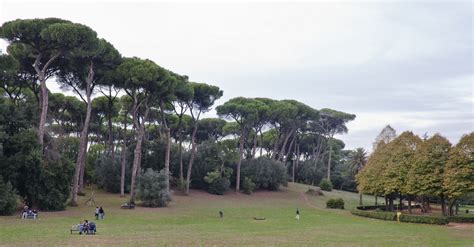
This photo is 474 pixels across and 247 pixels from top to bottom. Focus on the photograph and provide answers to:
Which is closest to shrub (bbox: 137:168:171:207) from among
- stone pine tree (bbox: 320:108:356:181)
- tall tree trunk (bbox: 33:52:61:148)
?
tall tree trunk (bbox: 33:52:61:148)

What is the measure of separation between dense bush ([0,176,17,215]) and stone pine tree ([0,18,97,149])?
488cm

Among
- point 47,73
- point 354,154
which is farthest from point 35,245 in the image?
point 354,154

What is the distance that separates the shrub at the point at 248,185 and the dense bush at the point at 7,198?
1666 inches

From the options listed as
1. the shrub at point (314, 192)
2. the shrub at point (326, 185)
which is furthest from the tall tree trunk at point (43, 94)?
the shrub at point (326, 185)

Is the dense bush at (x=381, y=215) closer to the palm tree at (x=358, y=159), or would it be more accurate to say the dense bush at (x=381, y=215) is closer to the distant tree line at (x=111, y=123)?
A: the distant tree line at (x=111, y=123)

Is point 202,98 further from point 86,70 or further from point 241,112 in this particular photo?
point 86,70

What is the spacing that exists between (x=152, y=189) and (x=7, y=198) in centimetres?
1692

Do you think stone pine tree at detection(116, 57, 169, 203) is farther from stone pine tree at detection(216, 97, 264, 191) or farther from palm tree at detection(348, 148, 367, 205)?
palm tree at detection(348, 148, 367, 205)

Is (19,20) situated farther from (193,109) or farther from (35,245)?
(193,109)

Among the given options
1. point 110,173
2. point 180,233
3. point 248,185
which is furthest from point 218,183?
point 180,233

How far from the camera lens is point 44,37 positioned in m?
38.9

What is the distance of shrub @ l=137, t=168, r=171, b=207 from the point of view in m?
49.9

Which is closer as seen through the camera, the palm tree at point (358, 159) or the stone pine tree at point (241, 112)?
the stone pine tree at point (241, 112)

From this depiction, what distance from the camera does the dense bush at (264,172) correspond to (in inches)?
3029
